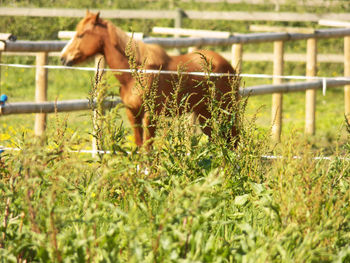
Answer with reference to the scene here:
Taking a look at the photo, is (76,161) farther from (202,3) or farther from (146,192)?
(202,3)

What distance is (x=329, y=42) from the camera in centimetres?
1391

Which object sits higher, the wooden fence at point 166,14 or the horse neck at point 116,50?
the wooden fence at point 166,14

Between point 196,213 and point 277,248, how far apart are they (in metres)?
0.30

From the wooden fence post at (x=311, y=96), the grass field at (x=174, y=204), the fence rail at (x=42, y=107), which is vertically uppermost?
the wooden fence post at (x=311, y=96)

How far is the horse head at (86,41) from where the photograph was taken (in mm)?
6023

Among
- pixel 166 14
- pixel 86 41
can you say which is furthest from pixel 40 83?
pixel 166 14

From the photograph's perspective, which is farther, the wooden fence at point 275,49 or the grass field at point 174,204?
the wooden fence at point 275,49

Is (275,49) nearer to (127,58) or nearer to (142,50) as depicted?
(127,58)

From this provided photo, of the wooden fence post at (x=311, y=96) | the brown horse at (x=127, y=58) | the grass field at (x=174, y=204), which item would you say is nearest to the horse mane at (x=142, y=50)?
the brown horse at (x=127, y=58)

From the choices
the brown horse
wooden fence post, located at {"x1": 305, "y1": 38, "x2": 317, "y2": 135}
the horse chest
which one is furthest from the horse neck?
wooden fence post, located at {"x1": 305, "y1": 38, "x2": 317, "y2": 135}

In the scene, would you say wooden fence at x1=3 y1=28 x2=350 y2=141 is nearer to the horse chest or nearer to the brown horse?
the brown horse

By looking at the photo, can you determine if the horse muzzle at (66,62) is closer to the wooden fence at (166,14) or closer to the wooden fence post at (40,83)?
the wooden fence post at (40,83)

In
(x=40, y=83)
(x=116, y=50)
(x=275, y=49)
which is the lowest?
(x=40, y=83)

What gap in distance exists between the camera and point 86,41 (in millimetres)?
6059
